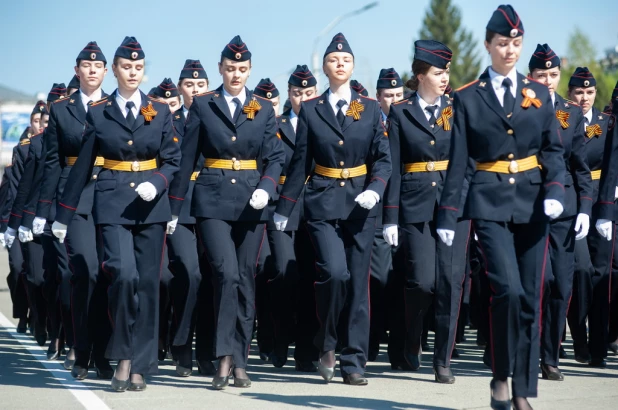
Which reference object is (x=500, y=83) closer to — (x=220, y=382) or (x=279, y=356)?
(x=220, y=382)

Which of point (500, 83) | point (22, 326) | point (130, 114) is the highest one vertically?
point (500, 83)

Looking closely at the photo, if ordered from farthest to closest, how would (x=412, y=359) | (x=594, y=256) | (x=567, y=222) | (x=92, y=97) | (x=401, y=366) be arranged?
(x=92, y=97)
(x=594, y=256)
(x=401, y=366)
(x=412, y=359)
(x=567, y=222)

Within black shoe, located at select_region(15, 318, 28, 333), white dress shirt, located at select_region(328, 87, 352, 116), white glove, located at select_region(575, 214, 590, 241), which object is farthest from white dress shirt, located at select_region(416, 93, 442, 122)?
black shoe, located at select_region(15, 318, 28, 333)

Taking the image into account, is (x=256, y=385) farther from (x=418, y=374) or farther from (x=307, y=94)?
(x=307, y=94)

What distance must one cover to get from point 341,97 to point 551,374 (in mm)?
2571

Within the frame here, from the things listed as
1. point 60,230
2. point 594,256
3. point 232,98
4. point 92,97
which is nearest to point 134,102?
point 232,98

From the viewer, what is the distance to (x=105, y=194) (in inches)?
310

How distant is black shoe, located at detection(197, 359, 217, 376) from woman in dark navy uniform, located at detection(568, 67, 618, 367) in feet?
9.55

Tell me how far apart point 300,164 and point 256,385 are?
167 cm

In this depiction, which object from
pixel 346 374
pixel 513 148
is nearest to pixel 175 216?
pixel 346 374

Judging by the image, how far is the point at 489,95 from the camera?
662cm

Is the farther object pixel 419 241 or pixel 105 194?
pixel 419 241

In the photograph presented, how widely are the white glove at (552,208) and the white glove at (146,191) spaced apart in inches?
109

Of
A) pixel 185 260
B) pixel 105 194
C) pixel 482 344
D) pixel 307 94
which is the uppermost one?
pixel 307 94
